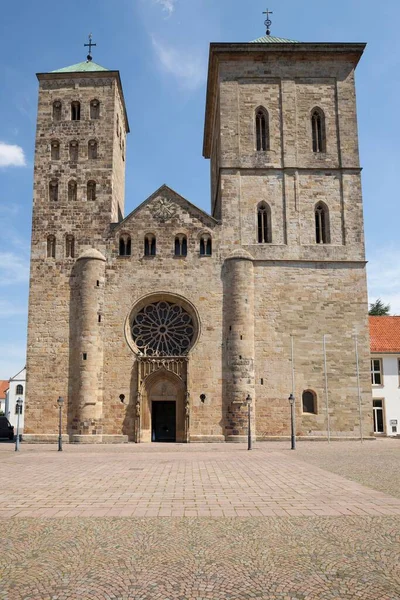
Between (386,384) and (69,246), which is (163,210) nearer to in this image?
(69,246)

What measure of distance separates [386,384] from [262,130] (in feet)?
63.4

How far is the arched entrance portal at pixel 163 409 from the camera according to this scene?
30156 mm

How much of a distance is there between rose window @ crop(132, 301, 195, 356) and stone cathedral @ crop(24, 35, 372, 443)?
80mm

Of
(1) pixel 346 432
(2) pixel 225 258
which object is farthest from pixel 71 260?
(1) pixel 346 432

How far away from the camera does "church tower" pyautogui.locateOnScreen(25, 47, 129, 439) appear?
30.3 m

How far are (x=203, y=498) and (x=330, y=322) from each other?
21.0 m

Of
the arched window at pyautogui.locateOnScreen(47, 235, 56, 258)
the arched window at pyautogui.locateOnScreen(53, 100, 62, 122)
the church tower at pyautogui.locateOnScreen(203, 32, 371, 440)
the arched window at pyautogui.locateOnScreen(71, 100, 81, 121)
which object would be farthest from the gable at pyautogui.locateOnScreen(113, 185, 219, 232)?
the arched window at pyautogui.locateOnScreen(53, 100, 62, 122)

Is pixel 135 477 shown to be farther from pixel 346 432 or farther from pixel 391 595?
pixel 346 432

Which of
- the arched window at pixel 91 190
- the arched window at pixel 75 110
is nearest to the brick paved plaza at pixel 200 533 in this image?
the arched window at pixel 91 190

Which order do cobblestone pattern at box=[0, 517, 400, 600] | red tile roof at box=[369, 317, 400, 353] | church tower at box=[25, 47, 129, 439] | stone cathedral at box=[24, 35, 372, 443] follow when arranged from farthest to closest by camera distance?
red tile roof at box=[369, 317, 400, 353]
church tower at box=[25, 47, 129, 439]
stone cathedral at box=[24, 35, 372, 443]
cobblestone pattern at box=[0, 517, 400, 600]

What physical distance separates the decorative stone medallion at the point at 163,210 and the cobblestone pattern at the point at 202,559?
24229mm

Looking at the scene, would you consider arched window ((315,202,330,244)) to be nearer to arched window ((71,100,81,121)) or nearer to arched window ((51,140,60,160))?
arched window ((71,100,81,121))

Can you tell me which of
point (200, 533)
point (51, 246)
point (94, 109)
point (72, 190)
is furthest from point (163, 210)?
point (200, 533)

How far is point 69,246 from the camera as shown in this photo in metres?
32.3
